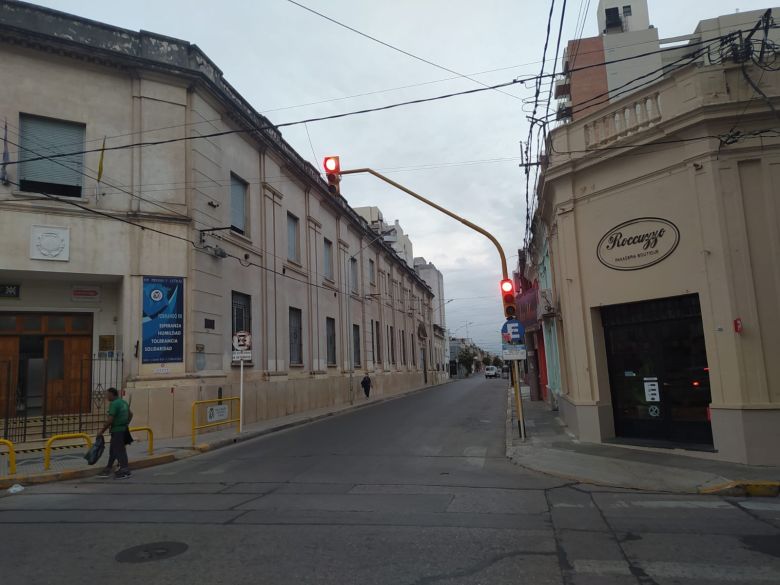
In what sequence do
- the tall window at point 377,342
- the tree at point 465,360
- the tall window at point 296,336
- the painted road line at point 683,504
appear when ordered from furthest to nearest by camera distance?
the tree at point 465,360 < the tall window at point 377,342 < the tall window at point 296,336 < the painted road line at point 683,504

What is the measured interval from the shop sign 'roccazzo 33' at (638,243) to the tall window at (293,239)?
15.9 meters

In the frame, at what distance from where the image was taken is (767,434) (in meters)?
10.1

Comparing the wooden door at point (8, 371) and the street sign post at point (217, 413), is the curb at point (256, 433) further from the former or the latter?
the wooden door at point (8, 371)

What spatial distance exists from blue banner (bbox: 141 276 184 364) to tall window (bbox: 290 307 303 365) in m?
8.35

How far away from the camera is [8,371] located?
1505 cm

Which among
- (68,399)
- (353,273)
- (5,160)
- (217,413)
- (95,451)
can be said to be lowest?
(95,451)

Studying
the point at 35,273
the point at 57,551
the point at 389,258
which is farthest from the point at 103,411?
the point at 389,258

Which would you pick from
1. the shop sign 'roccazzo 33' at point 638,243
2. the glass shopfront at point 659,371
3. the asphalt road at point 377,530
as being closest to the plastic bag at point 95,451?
the asphalt road at point 377,530

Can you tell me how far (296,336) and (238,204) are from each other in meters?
6.79

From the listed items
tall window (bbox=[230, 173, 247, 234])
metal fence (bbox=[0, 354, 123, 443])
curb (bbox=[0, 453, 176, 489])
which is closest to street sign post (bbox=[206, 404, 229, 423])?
metal fence (bbox=[0, 354, 123, 443])

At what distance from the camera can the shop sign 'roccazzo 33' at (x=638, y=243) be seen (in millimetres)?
11672

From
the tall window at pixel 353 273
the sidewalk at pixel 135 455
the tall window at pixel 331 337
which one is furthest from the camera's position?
the tall window at pixel 353 273

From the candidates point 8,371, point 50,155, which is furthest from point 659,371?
point 50,155

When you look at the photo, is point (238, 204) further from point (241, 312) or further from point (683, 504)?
point (683, 504)
